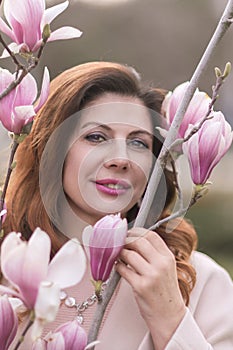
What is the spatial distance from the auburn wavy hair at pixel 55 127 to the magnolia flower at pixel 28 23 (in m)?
0.39

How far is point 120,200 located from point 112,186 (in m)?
0.02

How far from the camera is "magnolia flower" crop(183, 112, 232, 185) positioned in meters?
0.70

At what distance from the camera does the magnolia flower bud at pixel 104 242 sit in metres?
0.63

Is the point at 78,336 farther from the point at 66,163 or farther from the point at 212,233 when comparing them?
the point at 212,233

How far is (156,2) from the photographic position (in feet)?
25.1

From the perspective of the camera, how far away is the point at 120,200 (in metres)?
0.74

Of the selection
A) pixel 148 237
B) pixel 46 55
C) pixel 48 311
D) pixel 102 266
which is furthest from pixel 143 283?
pixel 46 55

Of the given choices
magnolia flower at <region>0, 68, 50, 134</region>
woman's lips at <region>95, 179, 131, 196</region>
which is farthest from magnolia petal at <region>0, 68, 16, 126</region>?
woman's lips at <region>95, 179, 131, 196</region>

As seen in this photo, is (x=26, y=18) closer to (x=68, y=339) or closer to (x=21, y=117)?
(x=21, y=117)

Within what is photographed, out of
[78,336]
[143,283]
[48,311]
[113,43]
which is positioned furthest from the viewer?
[113,43]

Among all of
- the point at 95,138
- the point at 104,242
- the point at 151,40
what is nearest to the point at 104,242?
the point at 104,242

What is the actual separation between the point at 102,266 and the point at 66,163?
28 cm

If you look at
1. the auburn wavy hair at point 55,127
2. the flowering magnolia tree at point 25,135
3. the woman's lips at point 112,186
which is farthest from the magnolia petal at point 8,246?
the auburn wavy hair at point 55,127

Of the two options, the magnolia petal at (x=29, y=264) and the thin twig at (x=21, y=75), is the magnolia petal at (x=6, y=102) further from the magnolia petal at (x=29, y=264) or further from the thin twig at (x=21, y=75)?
the magnolia petal at (x=29, y=264)
